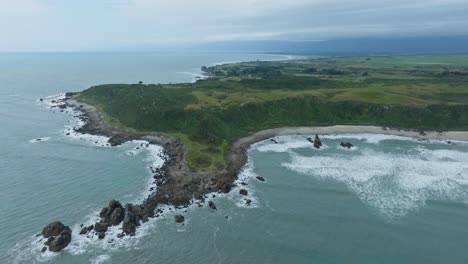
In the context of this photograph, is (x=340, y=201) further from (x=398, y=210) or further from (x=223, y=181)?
(x=223, y=181)

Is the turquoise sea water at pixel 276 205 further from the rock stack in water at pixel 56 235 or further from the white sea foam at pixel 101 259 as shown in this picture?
the rock stack in water at pixel 56 235

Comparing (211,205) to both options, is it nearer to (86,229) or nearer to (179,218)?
(179,218)

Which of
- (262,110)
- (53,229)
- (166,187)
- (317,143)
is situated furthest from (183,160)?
(262,110)

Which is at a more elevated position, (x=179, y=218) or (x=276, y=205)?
(x=179, y=218)

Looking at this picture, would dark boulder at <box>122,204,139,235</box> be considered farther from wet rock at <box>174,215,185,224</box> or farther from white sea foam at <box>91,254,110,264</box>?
wet rock at <box>174,215,185,224</box>

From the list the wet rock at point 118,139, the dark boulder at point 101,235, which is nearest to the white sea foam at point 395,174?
the dark boulder at point 101,235

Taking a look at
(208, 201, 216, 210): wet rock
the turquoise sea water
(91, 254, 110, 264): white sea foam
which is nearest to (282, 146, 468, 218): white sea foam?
the turquoise sea water

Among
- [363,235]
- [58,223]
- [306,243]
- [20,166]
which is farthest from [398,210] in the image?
[20,166]
